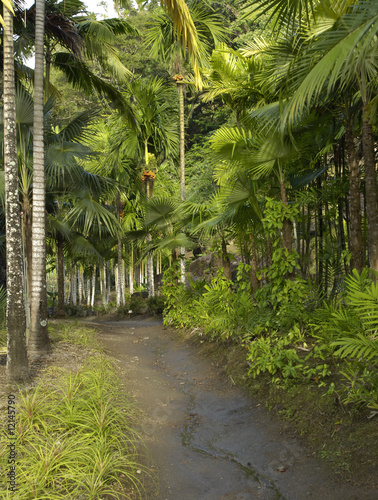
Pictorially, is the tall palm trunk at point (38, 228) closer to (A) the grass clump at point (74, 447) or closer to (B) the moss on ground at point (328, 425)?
(A) the grass clump at point (74, 447)

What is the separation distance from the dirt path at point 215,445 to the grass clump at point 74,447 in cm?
32

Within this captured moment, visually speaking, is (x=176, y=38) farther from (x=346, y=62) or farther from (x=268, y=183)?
(x=346, y=62)

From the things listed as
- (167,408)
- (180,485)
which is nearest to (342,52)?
(180,485)

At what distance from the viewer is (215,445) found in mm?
4910

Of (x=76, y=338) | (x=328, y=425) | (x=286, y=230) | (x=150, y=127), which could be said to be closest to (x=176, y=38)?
(x=150, y=127)

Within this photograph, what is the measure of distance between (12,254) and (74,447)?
2848mm

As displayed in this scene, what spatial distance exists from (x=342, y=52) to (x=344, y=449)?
3526 millimetres

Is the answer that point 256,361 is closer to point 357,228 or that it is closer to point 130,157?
point 357,228

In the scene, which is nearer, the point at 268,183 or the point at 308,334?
the point at 308,334

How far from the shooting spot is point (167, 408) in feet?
19.5

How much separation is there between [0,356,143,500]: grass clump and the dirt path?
1.04 ft

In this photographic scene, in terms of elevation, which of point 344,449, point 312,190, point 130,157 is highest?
point 130,157

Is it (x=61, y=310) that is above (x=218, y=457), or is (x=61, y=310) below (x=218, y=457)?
above

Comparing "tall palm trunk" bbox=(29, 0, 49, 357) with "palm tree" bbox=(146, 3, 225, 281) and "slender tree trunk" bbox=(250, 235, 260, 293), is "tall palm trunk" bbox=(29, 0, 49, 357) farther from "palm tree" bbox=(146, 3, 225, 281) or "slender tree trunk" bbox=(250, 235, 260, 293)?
"palm tree" bbox=(146, 3, 225, 281)
